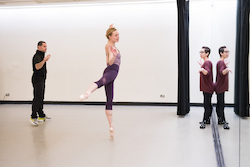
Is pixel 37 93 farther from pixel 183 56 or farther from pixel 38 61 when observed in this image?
pixel 183 56

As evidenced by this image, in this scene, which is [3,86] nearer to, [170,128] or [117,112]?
[117,112]

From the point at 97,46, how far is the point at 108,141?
4534 millimetres

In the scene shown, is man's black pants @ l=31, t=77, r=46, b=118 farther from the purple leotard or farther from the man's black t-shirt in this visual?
the purple leotard

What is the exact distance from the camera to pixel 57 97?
8.64 metres

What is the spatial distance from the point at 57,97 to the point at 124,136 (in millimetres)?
4537

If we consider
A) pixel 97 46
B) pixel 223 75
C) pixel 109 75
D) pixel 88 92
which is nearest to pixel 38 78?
pixel 109 75

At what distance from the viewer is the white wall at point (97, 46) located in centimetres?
801

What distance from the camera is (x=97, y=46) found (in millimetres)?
8352

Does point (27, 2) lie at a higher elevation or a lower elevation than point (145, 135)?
higher

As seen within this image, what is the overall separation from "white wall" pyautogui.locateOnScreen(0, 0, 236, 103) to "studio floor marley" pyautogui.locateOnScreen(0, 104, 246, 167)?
4.81 ft

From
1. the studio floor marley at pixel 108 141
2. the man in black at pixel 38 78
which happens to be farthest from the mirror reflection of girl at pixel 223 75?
the man in black at pixel 38 78

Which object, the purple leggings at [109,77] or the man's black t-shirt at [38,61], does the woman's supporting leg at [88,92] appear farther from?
the man's black t-shirt at [38,61]

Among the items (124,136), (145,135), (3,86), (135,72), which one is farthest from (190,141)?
(3,86)

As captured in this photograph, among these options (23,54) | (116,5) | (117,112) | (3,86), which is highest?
(116,5)
